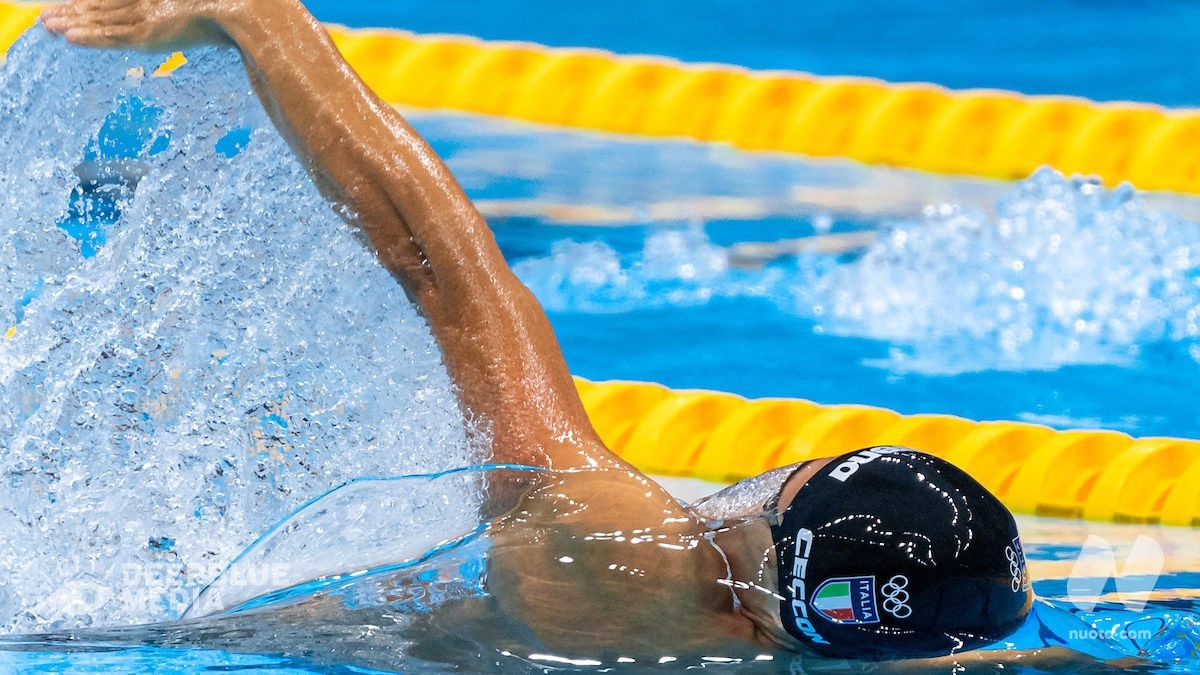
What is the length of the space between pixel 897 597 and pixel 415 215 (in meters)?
0.86

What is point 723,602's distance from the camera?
174cm

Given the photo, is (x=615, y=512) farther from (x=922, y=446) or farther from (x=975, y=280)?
(x=975, y=280)

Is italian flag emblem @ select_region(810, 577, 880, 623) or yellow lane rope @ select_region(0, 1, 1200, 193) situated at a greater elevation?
yellow lane rope @ select_region(0, 1, 1200, 193)

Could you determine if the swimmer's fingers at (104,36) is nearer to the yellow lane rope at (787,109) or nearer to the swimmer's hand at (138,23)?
the swimmer's hand at (138,23)

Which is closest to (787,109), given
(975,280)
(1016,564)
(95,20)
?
(975,280)

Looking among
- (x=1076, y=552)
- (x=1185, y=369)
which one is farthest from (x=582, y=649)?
(x=1185, y=369)

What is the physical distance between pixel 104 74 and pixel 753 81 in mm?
3315

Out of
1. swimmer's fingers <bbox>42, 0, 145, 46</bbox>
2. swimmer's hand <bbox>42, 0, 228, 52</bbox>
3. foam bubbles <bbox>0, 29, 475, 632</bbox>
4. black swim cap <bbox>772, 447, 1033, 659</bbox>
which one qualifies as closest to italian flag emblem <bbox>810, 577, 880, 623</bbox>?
black swim cap <bbox>772, 447, 1033, 659</bbox>

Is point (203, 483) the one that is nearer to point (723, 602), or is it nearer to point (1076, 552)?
point (723, 602)

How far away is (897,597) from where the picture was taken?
5.31ft

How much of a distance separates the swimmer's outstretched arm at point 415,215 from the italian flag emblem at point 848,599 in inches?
16.2

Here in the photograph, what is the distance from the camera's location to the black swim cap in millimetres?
1613

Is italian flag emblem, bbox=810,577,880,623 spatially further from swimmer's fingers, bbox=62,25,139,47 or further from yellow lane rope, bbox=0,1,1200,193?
yellow lane rope, bbox=0,1,1200,193

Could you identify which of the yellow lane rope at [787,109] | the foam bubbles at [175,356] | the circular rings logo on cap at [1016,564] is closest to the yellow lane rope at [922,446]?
the foam bubbles at [175,356]
